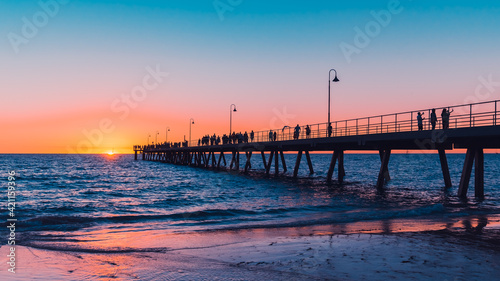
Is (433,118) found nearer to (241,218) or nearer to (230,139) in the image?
(241,218)

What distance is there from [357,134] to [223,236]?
60.7 feet

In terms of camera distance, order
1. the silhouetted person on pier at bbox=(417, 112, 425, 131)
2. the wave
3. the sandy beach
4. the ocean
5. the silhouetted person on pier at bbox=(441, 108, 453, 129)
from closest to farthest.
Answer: the sandy beach < the ocean < the wave < the silhouetted person on pier at bbox=(441, 108, 453, 129) < the silhouetted person on pier at bbox=(417, 112, 425, 131)

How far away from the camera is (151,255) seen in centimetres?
1007

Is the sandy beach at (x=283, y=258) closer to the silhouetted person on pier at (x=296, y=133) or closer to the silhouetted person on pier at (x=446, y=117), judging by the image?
the silhouetted person on pier at (x=446, y=117)

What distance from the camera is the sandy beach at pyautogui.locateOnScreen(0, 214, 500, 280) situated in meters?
7.96

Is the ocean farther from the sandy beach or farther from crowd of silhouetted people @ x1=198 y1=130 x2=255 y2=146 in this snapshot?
crowd of silhouetted people @ x1=198 y1=130 x2=255 y2=146

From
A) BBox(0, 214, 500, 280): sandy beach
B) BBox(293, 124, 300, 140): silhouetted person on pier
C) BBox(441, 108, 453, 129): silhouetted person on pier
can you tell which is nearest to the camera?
BBox(0, 214, 500, 280): sandy beach

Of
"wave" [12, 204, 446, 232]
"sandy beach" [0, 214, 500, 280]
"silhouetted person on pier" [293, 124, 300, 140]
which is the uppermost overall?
"silhouetted person on pier" [293, 124, 300, 140]

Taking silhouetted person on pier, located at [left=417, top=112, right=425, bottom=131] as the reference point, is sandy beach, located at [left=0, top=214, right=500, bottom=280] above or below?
below

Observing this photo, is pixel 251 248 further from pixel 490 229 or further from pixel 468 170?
pixel 468 170

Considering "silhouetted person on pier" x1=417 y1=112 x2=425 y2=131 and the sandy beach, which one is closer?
the sandy beach

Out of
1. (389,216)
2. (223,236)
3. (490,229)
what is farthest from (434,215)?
(223,236)

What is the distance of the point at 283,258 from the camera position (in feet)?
30.3

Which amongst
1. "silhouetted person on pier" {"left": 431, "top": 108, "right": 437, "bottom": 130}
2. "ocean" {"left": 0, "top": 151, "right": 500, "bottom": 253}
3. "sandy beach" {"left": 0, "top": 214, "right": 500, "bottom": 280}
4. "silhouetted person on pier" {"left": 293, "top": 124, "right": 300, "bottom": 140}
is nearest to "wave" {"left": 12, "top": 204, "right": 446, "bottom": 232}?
"ocean" {"left": 0, "top": 151, "right": 500, "bottom": 253}
